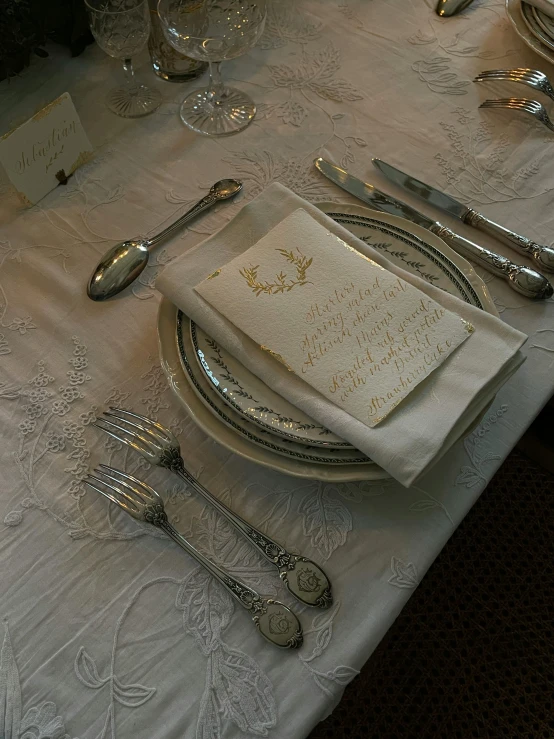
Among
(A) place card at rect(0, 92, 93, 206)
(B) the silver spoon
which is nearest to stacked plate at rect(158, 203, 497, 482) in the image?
(B) the silver spoon

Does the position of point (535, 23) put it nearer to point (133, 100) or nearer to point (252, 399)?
point (133, 100)

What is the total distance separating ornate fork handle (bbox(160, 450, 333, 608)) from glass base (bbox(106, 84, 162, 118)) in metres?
0.56

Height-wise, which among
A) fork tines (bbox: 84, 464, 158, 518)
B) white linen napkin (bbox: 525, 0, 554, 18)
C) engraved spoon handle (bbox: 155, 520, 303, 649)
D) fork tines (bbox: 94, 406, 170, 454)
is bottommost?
engraved spoon handle (bbox: 155, 520, 303, 649)

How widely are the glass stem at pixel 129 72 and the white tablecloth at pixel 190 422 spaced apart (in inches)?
1.6

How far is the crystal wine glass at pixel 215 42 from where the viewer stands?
772 millimetres

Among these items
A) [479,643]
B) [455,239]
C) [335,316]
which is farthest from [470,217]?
[479,643]

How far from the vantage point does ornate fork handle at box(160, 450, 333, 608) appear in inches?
20.0

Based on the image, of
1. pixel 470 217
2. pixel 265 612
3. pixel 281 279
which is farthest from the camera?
pixel 470 217

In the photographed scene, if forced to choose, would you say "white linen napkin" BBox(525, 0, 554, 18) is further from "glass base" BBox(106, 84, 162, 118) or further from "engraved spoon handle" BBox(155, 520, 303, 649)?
"engraved spoon handle" BBox(155, 520, 303, 649)

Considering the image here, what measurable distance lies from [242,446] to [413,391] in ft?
0.54

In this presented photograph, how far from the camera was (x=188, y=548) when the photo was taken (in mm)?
531

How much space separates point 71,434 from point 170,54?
1.98 feet

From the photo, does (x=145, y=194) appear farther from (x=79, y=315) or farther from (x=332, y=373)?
(x=332, y=373)

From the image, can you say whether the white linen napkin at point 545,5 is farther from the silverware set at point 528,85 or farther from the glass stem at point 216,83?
the glass stem at point 216,83
